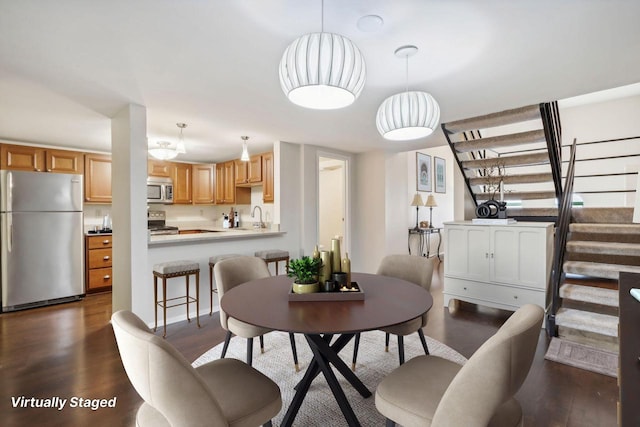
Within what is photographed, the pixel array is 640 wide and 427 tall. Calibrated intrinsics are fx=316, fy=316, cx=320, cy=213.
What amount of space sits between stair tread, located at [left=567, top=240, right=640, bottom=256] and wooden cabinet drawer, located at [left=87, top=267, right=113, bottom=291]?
5824 millimetres

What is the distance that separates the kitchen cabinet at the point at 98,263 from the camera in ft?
14.6

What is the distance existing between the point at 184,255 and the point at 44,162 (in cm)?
277

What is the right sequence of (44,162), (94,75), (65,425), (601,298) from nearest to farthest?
(65,425), (94,75), (601,298), (44,162)

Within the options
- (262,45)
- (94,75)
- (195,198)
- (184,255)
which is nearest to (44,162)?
(195,198)

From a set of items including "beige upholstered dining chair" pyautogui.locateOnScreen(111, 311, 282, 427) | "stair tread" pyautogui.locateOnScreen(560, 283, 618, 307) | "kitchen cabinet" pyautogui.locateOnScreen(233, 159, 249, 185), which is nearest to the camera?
"beige upholstered dining chair" pyautogui.locateOnScreen(111, 311, 282, 427)

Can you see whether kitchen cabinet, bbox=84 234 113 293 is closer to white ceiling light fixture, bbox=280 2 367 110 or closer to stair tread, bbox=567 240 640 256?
white ceiling light fixture, bbox=280 2 367 110

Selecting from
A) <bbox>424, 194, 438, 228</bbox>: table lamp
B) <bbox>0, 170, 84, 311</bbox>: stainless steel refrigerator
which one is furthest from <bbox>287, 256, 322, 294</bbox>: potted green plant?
<bbox>424, 194, 438, 228</bbox>: table lamp

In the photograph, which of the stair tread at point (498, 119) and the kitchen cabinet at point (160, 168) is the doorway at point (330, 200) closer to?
the kitchen cabinet at point (160, 168)

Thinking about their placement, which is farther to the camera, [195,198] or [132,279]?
[195,198]

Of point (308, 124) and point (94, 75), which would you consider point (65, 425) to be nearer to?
point (94, 75)

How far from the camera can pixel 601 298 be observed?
109 inches

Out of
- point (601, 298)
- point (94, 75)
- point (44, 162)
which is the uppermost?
point (94, 75)

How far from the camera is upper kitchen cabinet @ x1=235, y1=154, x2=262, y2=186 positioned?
5.01m

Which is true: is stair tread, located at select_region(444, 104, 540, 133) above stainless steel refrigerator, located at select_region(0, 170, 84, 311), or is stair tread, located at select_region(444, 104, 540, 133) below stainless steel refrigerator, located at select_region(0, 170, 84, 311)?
above
